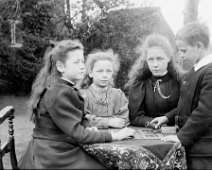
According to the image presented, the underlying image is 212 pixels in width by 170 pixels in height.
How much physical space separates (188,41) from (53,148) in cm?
138

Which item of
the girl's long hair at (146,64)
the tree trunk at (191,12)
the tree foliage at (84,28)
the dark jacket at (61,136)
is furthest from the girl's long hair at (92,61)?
the tree foliage at (84,28)

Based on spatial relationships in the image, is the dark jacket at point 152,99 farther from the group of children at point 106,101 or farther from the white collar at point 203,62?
the white collar at point 203,62

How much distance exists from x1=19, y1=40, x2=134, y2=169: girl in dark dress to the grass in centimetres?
345

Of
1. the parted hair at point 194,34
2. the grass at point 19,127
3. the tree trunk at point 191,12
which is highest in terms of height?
the tree trunk at point 191,12

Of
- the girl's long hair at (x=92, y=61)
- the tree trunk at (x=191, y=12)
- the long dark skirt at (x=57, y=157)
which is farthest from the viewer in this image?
the tree trunk at (x=191, y=12)

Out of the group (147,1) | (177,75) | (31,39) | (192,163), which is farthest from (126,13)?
(192,163)

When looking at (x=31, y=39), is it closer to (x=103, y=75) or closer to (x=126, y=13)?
(x=126, y=13)

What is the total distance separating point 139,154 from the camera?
2533mm

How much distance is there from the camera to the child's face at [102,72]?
132 inches

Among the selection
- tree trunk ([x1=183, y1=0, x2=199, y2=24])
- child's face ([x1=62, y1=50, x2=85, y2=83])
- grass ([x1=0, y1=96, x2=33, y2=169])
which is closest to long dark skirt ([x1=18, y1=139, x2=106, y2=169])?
child's face ([x1=62, y1=50, x2=85, y2=83])

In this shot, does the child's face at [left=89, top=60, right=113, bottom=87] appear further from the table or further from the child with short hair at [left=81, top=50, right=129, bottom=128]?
the table

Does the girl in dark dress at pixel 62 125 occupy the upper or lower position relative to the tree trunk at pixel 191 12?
lower

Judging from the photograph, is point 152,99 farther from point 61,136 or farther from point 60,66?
point 61,136

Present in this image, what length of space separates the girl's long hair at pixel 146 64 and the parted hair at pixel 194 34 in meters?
0.47
